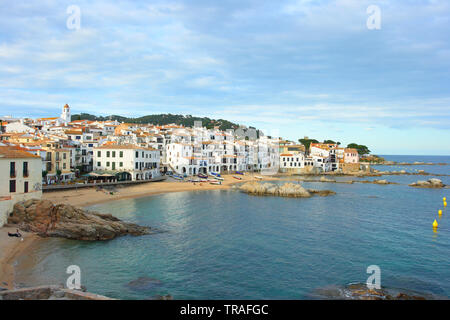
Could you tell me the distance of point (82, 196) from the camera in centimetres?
4222

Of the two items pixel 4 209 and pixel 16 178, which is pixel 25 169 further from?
pixel 4 209

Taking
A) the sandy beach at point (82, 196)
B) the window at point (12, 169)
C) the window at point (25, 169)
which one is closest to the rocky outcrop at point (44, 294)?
the sandy beach at point (82, 196)

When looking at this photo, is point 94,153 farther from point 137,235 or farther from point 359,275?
point 359,275

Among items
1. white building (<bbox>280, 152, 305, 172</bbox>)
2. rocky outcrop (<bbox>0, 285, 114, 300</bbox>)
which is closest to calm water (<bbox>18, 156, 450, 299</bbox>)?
rocky outcrop (<bbox>0, 285, 114, 300</bbox>)

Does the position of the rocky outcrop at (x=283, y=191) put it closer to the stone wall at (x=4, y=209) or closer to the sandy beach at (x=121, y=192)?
the sandy beach at (x=121, y=192)

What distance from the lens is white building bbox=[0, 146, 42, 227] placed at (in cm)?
2686

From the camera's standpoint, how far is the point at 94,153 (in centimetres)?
5928

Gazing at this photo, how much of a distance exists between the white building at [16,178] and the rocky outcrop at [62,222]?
2.79 ft

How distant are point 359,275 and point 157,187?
41.3 metres

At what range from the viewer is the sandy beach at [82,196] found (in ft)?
64.4

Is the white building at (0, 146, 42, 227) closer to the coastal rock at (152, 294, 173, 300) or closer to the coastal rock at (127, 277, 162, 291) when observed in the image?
the coastal rock at (127, 277, 162, 291)

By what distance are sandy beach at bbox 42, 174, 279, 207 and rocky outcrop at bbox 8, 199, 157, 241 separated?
390 inches

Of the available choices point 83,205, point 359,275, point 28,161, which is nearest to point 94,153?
point 83,205

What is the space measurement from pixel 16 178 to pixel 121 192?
70.0ft
